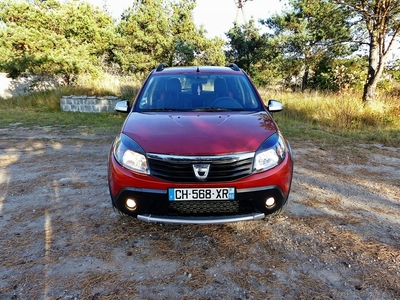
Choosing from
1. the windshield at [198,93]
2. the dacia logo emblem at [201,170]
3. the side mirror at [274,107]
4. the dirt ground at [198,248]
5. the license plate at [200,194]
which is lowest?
the dirt ground at [198,248]

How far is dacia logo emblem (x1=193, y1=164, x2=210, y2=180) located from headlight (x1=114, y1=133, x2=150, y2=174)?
1.26ft

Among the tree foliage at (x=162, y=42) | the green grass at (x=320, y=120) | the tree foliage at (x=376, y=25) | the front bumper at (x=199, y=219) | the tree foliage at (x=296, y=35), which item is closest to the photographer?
the front bumper at (x=199, y=219)

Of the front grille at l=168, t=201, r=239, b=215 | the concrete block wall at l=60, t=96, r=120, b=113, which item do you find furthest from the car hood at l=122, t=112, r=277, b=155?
the concrete block wall at l=60, t=96, r=120, b=113

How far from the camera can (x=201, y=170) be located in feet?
7.11

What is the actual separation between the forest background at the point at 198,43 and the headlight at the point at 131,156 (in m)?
9.05

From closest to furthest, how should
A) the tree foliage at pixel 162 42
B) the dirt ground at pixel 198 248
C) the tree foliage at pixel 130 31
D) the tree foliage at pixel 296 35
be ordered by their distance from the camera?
1. the dirt ground at pixel 198 248
2. the tree foliage at pixel 296 35
3. the tree foliage at pixel 130 31
4. the tree foliage at pixel 162 42

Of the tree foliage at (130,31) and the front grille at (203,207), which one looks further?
the tree foliage at (130,31)

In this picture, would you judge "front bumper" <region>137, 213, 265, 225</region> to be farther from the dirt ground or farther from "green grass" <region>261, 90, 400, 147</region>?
"green grass" <region>261, 90, 400, 147</region>

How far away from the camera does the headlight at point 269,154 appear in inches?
89.2

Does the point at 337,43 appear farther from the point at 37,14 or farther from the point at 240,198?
the point at 37,14

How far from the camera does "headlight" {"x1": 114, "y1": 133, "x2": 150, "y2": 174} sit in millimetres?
2250

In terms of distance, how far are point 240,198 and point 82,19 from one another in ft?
78.2

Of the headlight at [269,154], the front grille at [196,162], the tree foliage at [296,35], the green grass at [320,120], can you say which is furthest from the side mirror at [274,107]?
the tree foliage at [296,35]

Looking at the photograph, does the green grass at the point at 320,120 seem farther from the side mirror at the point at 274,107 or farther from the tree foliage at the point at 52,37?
the tree foliage at the point at 52,37
